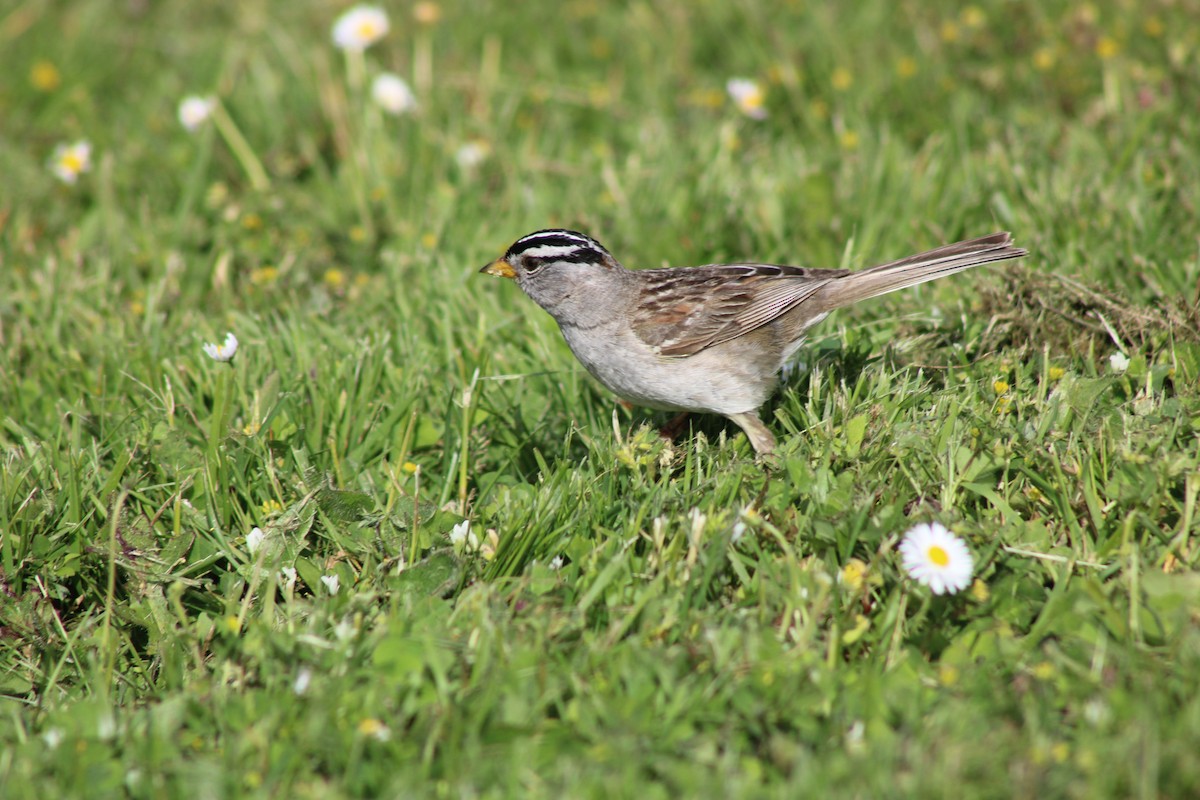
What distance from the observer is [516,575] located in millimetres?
4891

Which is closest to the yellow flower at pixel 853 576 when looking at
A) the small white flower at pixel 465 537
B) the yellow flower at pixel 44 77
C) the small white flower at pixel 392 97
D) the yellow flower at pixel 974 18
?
the small white flower at pixel 465 537

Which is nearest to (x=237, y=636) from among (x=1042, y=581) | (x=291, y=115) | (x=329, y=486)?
(x=329, y=486)

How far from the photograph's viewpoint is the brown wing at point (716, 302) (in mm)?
5805

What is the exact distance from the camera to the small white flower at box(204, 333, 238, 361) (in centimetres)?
589

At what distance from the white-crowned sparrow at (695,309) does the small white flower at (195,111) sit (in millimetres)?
3687

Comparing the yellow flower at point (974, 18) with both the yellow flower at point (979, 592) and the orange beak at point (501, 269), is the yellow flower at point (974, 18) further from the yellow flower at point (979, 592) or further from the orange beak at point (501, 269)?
the yellow flower at point (979, 592)

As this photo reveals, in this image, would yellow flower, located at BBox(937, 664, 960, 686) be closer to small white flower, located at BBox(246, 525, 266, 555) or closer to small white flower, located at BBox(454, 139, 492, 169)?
small white flower, located at BBox(246, 525, 266, 555)

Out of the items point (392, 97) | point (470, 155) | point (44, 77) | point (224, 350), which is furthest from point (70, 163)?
point (224, 350)

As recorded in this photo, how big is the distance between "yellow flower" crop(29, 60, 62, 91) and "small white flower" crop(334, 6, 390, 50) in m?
2.36

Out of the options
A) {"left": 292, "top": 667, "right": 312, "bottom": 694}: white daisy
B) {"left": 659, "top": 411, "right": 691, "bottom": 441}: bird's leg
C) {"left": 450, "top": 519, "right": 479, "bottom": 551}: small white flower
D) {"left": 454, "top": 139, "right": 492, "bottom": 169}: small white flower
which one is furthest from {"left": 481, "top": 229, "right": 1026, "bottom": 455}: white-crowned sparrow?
{"left": 454, "top": 139, "right": 492, "bottom": 169}: small white flower

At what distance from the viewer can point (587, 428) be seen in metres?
6.01

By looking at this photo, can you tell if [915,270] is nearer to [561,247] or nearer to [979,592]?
[561,247]

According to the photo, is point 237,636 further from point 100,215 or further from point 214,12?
point 214,12

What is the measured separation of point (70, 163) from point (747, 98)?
4.85m
